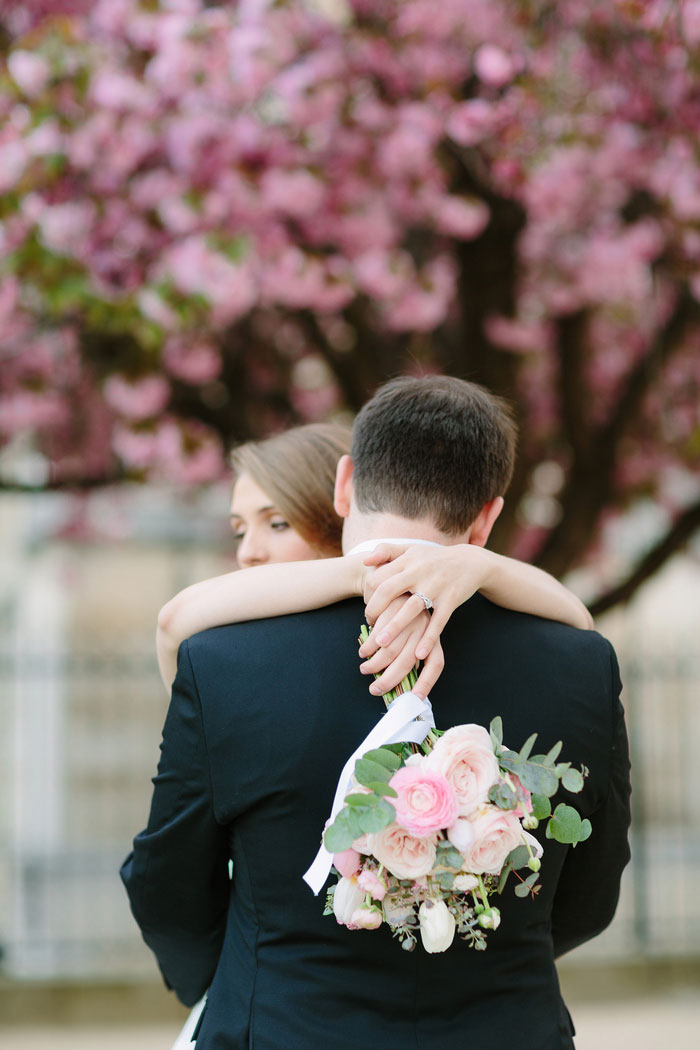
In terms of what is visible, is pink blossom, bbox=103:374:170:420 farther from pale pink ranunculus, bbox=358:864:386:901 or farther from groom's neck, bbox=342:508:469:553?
pale pink ranunculus, bbox=358:864:386:901

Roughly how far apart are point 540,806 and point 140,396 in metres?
4.57

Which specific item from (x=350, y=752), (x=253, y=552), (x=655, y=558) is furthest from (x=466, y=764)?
(x=655, y=558)

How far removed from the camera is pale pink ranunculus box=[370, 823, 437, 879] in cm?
132

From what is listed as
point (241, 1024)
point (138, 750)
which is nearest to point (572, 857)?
point (241, 1024)

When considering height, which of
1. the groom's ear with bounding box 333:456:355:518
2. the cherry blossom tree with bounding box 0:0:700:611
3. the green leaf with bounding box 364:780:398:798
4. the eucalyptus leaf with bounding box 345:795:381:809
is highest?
the cherry blossom tree with bounding box 0:0:700:611

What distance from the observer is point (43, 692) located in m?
11.2

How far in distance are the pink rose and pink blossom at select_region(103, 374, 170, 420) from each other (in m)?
4.12

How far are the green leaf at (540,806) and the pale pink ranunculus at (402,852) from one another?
17 centimetres

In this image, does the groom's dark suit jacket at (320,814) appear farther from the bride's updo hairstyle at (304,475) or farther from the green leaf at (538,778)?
the bride's updo hairstyle at (304,475)

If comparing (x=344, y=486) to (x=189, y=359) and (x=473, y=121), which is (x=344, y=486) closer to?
(x=473, y=121)

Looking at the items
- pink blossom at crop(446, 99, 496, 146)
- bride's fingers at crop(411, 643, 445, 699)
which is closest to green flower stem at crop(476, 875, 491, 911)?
bride's fingers at crop(411, 643, 445, 699)

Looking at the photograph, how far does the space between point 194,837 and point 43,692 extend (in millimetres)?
10142

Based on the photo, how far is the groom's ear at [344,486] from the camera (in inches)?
65.3

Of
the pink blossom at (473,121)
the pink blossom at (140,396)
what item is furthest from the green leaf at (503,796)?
the pink blossom at (140,396)
